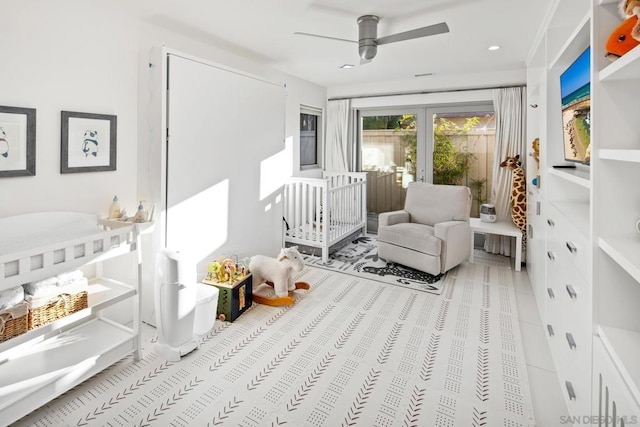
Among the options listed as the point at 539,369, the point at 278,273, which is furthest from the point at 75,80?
the point at 539,369

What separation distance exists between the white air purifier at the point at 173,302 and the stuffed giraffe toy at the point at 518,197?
3.64 metres

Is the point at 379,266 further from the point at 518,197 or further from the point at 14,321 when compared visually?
the point at 14,321

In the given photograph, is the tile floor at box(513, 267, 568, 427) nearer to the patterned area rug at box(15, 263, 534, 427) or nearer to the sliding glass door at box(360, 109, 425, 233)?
the patterned area rug at box(15, 263, 534, 427)

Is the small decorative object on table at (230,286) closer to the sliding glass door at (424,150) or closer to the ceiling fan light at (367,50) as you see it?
the ceiling fan light at (367,50)

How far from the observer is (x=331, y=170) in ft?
18.6

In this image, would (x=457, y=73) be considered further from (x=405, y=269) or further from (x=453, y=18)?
(x=405, y=269)

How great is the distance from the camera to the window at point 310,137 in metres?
5.30

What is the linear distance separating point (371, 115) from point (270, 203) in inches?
101

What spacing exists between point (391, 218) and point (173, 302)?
2.64 m

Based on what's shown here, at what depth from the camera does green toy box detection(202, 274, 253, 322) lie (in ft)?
9.18

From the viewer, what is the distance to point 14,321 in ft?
5.69

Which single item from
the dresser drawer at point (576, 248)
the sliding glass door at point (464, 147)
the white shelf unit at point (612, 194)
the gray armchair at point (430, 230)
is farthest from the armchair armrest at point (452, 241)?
the white shelf unit at point (612, 194)

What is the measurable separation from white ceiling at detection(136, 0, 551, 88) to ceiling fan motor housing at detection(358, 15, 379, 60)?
0.07 m

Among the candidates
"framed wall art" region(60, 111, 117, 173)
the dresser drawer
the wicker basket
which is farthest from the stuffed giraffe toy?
the wicker basket
